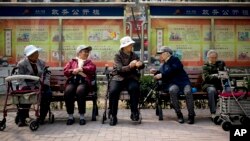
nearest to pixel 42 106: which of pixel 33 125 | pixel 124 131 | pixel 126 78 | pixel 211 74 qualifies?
pixel 33 125

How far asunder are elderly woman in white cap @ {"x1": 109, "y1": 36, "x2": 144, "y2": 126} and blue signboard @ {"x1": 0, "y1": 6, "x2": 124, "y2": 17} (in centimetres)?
246

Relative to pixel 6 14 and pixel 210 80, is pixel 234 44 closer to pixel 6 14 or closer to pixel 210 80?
pixel 210 80

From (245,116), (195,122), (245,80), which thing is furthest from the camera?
(245,80)

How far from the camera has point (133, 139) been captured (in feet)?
22.5

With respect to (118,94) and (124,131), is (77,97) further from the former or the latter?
(124,131)

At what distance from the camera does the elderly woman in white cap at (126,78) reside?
813 centimetres

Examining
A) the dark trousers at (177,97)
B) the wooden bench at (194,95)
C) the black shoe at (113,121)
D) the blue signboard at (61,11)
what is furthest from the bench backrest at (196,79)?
the blue signboard at (61,11)

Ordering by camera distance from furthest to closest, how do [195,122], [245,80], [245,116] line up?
1. [245,80]
2. [195,122]
3. [245,116]

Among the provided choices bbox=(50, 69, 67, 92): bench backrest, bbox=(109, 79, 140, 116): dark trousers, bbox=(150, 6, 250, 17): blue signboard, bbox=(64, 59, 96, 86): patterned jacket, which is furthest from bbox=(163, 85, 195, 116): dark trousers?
bbox=(150, 6, 250, 17): blue signboard

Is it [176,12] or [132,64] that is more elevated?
[176,12]

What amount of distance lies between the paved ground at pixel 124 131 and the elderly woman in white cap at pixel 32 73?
0.80 feet

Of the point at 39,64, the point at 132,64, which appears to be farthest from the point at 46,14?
the point at 132,64

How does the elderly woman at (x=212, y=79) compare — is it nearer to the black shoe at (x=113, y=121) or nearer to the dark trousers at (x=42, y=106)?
the black shoe at (x=113, y=121)

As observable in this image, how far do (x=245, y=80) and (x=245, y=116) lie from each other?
2938 mm
